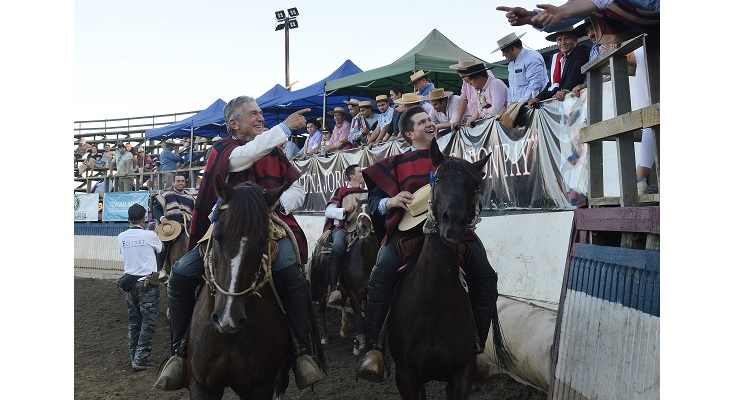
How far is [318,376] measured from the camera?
5.29 m

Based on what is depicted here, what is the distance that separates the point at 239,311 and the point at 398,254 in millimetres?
1653

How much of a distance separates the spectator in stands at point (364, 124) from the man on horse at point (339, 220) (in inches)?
138

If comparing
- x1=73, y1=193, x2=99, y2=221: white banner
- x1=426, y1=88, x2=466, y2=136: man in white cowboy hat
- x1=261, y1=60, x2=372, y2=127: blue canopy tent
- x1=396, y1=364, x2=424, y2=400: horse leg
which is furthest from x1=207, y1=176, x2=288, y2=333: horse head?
x1=73, y1=193, x2=99, y2=221: white banner

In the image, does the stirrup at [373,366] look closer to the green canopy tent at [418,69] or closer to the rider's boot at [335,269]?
the rider's boot at [335,269]

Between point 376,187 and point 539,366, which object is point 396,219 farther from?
point 539,366

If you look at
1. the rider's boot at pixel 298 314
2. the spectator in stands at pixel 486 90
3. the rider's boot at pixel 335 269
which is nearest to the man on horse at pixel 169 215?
the rider's boot at pixel 335 269

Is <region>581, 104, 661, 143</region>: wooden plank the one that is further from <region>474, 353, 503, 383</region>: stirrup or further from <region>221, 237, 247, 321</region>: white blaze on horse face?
<region>221, 237, 247, 321</region>: white blaze on horse face

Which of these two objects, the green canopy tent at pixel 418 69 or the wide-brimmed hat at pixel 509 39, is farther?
the green canopy tent at pixel 418 69

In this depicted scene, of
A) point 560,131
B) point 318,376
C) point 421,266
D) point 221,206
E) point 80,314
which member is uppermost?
point 560,131

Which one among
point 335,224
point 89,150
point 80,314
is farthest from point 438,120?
point 89,150

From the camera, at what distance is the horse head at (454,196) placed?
4680 mm

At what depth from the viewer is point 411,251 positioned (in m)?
5.80

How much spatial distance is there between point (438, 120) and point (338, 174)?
4.41m

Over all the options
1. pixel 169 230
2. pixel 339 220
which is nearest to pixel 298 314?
pixel 339 220
